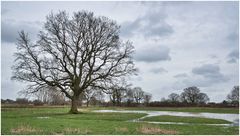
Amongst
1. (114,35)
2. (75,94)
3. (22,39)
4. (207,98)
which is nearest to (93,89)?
(75,94)

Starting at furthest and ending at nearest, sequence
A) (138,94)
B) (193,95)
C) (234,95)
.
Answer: (138,94) → (193,95) → (234,95)

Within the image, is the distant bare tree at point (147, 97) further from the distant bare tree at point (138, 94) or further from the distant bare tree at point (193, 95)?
the distant bare tree at point (193, 95)

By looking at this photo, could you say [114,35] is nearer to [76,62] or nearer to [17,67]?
[76,62]

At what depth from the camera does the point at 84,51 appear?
46625mm

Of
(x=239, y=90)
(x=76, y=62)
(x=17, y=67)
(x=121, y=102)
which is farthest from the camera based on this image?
(x=121, y=102)

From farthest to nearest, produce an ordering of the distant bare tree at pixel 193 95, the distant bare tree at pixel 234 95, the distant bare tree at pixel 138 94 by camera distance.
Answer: the distant bare tree at pixel 138 94
the distant bare tree at pixel 193 95
the distant bare tree at pixel 234 95

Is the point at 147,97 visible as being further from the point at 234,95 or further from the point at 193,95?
the point at 234,95

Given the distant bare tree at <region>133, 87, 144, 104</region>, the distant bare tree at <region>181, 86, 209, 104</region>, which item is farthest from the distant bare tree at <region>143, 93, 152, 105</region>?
the distant bare tree at <region>181, 86, 209, 104</region>

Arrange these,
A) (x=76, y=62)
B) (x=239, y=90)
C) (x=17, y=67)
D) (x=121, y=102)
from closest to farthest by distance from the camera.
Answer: (x=17, y=67) → (x=76, y=62) → (x=239, y=90) → (x=121, y=102)

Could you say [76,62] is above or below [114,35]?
below

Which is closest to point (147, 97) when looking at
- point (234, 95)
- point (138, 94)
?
point (138, 94)

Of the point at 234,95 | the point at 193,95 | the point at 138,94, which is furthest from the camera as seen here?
the point at 138,94

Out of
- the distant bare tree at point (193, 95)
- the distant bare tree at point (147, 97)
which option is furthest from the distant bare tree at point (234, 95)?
the distant bare tree at point (147, 97)

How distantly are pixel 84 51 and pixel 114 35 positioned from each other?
213 inches
